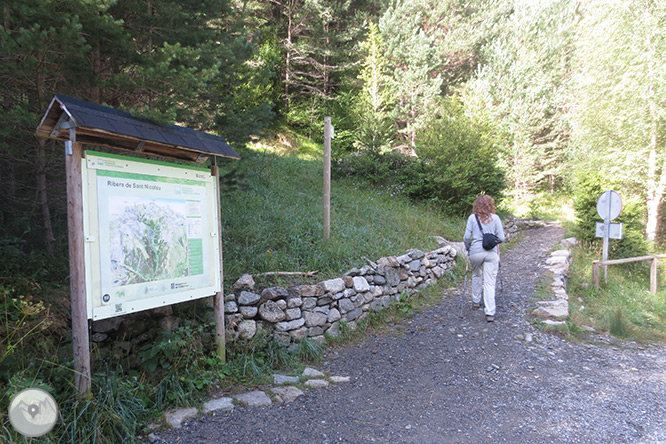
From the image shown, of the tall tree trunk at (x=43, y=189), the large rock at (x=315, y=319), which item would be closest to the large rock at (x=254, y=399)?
the large rock at (x=315, y=319)

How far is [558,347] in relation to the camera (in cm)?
491

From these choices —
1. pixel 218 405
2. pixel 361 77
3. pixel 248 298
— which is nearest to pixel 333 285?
pixel 248 298

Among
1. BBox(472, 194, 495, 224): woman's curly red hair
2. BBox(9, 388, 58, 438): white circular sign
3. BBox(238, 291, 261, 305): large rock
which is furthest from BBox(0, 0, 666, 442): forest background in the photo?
BBox(472, 194, 495, 224): woman's curly red hair

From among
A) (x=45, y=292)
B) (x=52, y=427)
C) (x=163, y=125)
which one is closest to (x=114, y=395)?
(x=52, y=427)

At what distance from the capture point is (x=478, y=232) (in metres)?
5.90

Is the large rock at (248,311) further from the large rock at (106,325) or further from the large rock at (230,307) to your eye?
the large rock at (106,325)

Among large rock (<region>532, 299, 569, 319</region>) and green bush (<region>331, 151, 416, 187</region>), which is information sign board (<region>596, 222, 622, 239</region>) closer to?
large rock (<region>532, 299, 569, 319</region>)

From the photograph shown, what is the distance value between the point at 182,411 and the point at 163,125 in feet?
8.46

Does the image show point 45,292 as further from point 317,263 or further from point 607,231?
point 607,231

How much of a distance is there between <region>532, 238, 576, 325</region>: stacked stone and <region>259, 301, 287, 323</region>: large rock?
4101 millimetres

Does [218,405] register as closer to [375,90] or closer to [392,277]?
[392,277]

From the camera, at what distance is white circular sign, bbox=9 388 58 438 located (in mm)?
2361

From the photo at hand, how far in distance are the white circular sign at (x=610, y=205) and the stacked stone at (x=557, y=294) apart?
61.2 inches

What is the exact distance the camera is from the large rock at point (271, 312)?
4.32 metres
